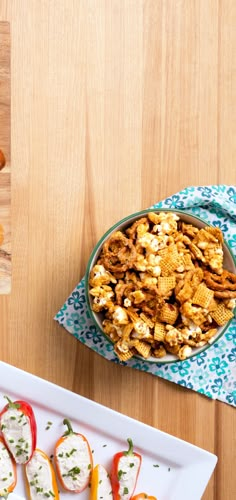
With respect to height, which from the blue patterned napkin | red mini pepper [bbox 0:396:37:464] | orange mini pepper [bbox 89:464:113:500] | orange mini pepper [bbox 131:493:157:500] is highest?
the blue patterned napkin

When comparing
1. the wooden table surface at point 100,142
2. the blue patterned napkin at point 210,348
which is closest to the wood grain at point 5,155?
the wooden table surface at point 100,142

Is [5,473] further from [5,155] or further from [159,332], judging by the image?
[5,155]

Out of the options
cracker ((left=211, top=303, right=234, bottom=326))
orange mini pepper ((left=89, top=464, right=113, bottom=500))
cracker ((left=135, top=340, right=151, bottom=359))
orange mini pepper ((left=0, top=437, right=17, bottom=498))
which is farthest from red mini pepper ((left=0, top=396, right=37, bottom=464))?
cracker ((left=211, top=303, right=234, bottom=326))

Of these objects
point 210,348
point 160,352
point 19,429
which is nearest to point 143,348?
point 160,352

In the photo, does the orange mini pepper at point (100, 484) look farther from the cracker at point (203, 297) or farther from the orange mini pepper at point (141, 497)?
the cracker at point (203, 297)

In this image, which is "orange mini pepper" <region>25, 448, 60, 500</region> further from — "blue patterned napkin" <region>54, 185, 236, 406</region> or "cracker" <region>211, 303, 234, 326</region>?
"cracker" <region>211, 303, 234, 326</region>

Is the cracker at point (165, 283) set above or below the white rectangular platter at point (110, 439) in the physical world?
above
